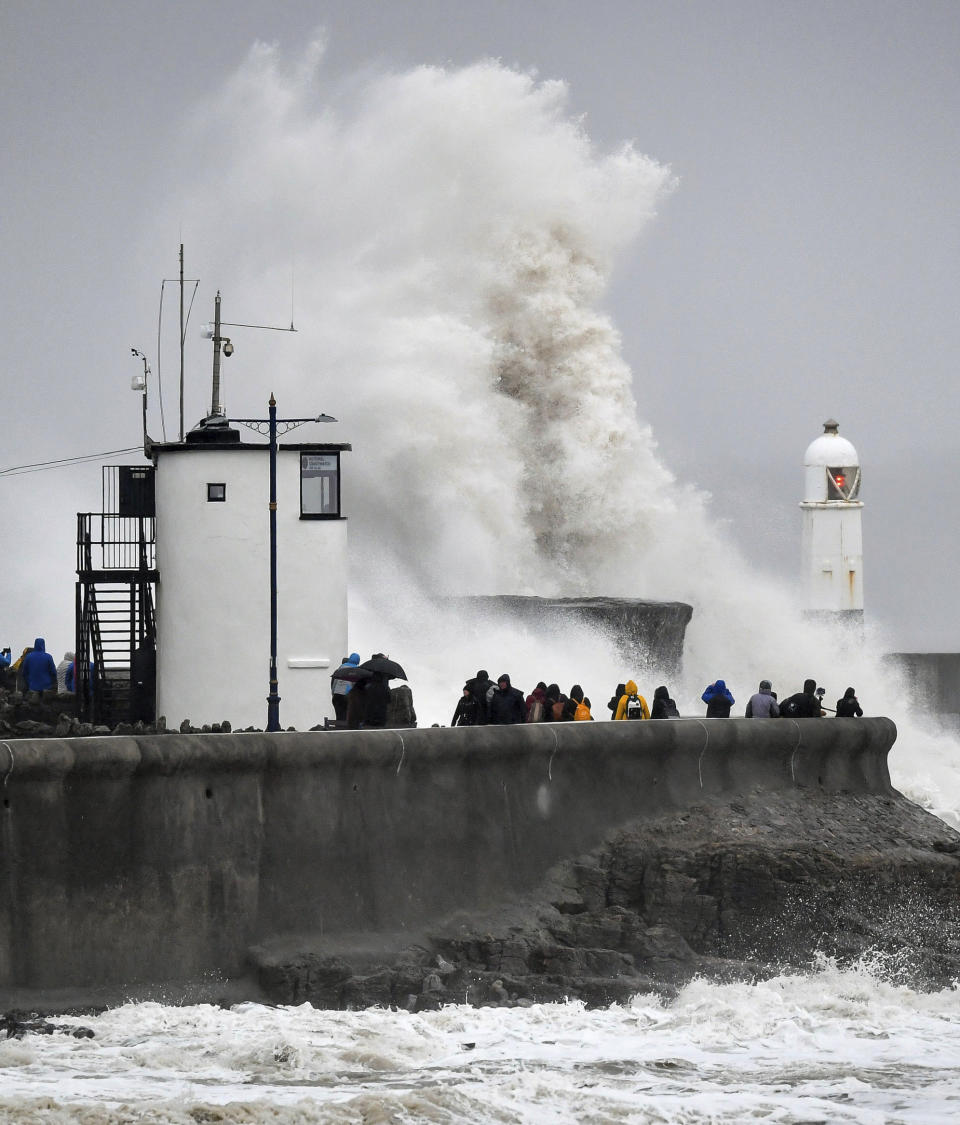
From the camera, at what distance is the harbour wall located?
1323 cm

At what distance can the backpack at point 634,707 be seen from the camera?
18.4 meters

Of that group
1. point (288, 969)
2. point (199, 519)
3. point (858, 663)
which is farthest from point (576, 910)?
point (858, 663)

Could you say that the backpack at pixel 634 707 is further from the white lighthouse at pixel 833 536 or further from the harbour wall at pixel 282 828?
the white lighthouse at pixel 833 536

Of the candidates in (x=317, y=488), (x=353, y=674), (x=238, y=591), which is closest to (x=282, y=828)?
(x=353, y=674)

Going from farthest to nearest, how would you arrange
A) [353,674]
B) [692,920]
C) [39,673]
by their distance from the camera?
[39,673] → [353,674] → [692,920]

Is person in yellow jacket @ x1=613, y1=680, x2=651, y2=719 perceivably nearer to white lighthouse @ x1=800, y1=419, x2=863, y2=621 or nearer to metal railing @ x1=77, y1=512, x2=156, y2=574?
metal railing @ x1=77, y1=512, x2=156, y2=574

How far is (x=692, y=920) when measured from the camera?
15375mm

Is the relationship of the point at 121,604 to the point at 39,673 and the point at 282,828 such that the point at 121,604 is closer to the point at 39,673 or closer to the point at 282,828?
the point at 39,673

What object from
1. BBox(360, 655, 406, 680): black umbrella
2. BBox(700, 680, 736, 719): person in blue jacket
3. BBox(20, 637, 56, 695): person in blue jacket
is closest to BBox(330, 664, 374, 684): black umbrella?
BBox(360, 655, 406, 680): black umbrella

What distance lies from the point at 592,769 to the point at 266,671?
386 cm

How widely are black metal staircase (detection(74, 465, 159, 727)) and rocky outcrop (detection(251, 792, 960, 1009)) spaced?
572 centimetres

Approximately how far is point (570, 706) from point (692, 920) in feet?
10.2

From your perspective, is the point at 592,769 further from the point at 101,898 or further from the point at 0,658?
the point at 0,658

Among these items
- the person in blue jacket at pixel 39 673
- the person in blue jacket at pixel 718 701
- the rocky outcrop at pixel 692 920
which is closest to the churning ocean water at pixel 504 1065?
the rocky outcrop at pixel 692 920
